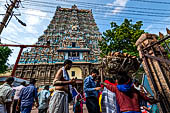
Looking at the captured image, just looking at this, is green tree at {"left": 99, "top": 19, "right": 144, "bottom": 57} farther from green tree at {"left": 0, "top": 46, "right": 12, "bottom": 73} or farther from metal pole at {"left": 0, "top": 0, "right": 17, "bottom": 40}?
green tree at {"left": 0, "top": 46, "right": 12, "bottom": 73}

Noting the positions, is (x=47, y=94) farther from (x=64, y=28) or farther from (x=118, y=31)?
(x=64, y=28)

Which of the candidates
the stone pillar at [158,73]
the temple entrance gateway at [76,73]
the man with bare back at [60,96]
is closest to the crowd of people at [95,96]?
the man with bare back at [60,96]

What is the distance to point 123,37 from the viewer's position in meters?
8.41

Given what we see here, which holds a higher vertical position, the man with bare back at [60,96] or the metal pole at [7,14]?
the metal pole at [7,14]

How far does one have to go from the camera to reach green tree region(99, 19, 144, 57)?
26.9 feet

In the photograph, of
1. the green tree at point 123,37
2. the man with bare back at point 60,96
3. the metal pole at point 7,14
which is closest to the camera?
the man with bare back at point 60,96

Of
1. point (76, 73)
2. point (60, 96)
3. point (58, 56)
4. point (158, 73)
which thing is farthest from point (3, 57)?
point (158, 73)

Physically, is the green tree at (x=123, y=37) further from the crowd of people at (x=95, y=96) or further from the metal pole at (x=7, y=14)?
the metal pole at (x=7, y=14)

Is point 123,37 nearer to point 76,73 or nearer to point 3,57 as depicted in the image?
point 76,73

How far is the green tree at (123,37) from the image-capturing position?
8184 mm

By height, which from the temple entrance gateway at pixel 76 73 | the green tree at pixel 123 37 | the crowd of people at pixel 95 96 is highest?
the green tree at pixel 123 37

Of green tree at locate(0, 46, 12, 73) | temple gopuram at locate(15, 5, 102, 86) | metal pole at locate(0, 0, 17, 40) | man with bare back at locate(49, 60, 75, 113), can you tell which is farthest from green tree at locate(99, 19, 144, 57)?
green tree at locate(0, 46, 12, 73)

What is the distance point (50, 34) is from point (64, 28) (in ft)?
12.2

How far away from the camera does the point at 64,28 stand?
20859 mm
